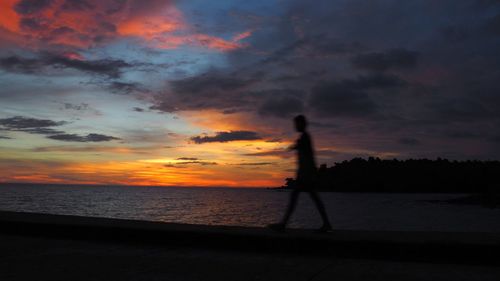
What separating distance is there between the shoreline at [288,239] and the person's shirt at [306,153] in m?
0.98

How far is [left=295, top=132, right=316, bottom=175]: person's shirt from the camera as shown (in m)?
6.38

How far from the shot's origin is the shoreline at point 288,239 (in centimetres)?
504

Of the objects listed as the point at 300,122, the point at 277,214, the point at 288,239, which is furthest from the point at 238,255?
the point at 277,214

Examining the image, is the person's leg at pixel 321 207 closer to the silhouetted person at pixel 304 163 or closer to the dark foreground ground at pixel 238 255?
the silhouetted person at pixel 304 163

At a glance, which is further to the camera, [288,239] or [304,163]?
[304,163]

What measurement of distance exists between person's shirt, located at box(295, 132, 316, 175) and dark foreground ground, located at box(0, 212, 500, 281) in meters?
1.02

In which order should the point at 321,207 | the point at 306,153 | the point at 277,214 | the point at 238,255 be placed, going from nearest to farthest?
1. the point at 238,255
2. the point at 321,207
3. the point at 306,153
4. the point at 277,214

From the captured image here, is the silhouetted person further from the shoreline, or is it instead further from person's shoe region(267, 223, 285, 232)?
the shoreline

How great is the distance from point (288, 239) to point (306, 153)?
1.41 metres

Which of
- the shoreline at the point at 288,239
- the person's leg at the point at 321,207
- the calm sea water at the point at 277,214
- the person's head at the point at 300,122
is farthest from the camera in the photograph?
the calm sea water at the point at 277,214

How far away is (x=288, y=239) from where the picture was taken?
18.5 feet

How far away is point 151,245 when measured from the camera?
20.8 feet

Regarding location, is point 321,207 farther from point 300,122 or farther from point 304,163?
point 300,122

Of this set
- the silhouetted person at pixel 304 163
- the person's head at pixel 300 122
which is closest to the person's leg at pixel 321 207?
the silhouetted person at pixel 304 163
